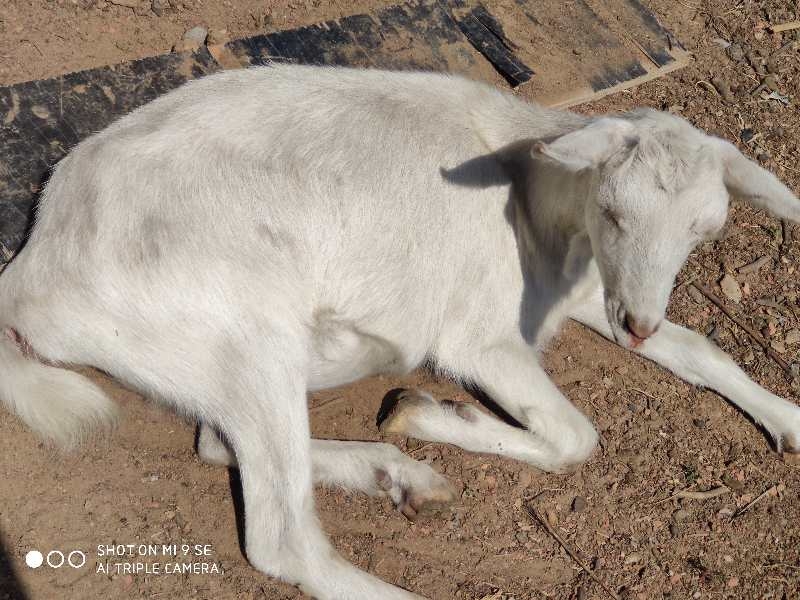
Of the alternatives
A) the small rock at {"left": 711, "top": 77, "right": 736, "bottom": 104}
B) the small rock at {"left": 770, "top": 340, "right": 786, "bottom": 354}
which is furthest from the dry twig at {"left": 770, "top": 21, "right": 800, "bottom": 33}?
the small rock at {"left": 770, "top": 340, "right": 786, "bottom": 354}

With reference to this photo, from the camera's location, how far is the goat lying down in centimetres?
305

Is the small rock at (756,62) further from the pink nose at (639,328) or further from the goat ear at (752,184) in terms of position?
the pink nose at (639,328)

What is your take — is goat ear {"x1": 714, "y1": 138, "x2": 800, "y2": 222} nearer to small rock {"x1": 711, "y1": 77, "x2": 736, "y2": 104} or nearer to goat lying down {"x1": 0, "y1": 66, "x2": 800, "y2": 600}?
goat lying down {"x1": 0, "y1": 66, "x2": 800, "y2": 600}

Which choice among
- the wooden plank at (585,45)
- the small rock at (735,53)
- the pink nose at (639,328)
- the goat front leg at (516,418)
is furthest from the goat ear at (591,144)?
the small rock at (735,53)

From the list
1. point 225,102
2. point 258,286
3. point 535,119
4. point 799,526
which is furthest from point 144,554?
point 799,526

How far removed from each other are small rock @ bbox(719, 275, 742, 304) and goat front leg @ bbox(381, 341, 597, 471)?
56.6 inches

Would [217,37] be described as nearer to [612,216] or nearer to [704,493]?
[612,216]

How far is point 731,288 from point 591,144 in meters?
2.16

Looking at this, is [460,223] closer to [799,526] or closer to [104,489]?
[104,489]

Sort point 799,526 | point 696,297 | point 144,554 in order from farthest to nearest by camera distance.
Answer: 1. point 696,297
2. point 799,526
3. point 144,554

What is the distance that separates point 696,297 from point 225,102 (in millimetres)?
2713

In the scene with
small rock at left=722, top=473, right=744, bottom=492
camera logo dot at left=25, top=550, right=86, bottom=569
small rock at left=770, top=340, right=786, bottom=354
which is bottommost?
small rock at left=722, top=473, right=744, bottom=492

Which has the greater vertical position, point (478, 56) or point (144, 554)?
point (478, 56)

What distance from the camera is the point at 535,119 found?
3580mm
